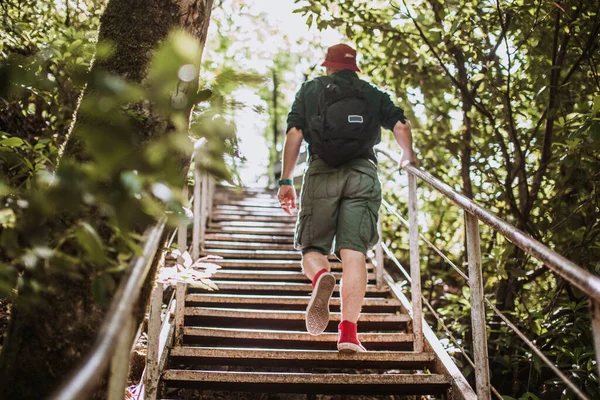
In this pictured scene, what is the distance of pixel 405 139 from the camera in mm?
3428

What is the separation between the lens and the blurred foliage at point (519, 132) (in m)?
3.62

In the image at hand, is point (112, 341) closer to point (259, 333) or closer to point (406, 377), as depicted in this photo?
point (406, 377)

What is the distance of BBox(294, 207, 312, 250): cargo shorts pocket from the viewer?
125 inches

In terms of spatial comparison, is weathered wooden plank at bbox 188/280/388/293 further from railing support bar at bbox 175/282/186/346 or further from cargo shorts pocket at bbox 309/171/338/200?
cargo shorts pocket at bbox 309/171/338/200

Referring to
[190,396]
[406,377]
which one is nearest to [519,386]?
[406,377]

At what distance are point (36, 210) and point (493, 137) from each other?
4.78 metres

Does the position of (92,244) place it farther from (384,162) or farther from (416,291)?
(384,162)

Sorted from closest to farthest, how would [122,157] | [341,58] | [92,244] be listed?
[122,157] < [92,244] < [341,58]

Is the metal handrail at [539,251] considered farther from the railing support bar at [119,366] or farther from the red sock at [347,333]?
the railing support bar at [119,366]

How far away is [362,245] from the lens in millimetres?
3062

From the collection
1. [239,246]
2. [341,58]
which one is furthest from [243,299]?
[341,58]

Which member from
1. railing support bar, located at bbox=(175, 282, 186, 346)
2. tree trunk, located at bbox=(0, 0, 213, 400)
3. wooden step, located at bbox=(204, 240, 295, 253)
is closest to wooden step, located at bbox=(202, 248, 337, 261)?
wooden step, located at bbox=(204, 240, 295, 253)

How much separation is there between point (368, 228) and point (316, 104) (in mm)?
798

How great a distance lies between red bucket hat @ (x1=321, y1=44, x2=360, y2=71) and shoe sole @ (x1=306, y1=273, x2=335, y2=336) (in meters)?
1.34
